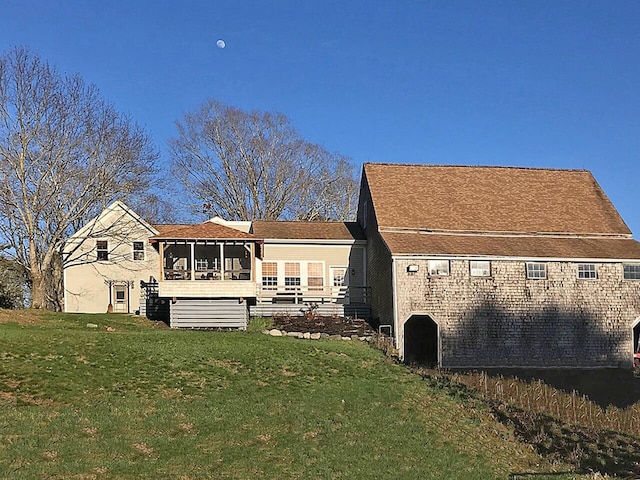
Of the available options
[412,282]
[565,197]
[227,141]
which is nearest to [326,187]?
[227,141]

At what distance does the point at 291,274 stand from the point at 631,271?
13947mm

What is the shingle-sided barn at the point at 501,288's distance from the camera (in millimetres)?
24641

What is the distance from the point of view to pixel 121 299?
31484mm

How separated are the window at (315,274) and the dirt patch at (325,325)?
3.02 meters

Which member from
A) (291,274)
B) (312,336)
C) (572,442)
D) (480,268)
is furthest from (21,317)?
(572,442)

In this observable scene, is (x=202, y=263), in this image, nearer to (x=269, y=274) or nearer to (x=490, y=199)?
(x=269, y=274)

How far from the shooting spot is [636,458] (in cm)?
1340

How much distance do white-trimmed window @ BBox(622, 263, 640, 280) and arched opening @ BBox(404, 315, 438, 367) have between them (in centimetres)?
768

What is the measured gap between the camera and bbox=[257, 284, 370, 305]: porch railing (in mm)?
28625

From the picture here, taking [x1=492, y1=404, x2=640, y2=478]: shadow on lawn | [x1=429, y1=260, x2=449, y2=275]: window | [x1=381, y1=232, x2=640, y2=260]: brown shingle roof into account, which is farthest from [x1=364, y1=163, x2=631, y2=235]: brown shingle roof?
[x1=492, y1=404, x2=640, y2=478]: shadow on lawn

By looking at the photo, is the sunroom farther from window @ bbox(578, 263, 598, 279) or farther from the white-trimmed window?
the white-trimmed window

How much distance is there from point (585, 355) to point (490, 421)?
12.5 meters

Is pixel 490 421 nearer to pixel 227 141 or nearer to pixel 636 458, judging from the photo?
pixel 636 458

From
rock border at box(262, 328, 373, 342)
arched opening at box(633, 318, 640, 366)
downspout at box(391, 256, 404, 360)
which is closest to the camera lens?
rock border at box(262, 328, 373, 342)
